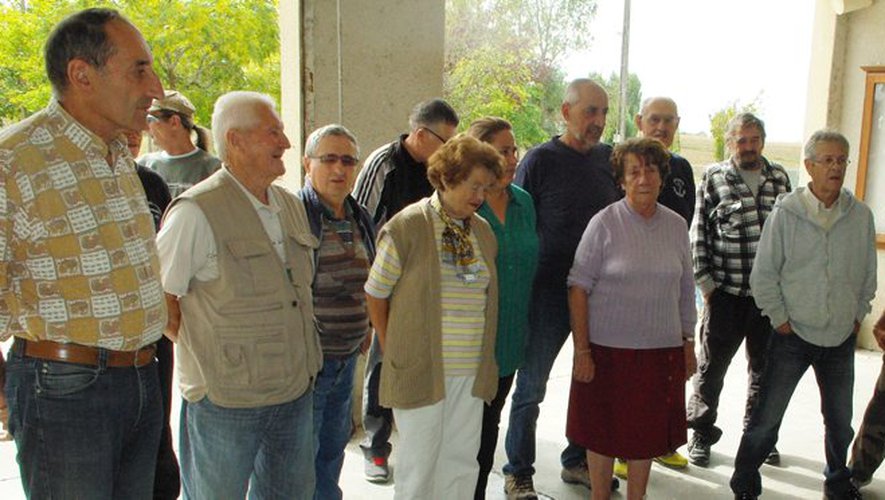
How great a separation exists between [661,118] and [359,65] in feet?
5.30

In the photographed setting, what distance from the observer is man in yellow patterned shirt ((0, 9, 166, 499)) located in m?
1.49

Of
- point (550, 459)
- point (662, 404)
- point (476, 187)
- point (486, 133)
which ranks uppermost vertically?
point (486, 133)

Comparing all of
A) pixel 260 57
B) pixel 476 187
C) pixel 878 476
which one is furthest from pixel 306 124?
pixel 260 57

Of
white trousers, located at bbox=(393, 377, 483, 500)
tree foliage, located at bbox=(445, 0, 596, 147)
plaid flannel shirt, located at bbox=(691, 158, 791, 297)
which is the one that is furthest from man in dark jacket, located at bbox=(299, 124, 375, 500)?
tree foliage, located at bbox=(445, 0, 596, 147)

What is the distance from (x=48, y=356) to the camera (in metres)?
1.53

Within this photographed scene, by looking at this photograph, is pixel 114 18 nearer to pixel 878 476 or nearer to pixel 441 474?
pixel 441 474

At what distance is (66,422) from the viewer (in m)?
1.54

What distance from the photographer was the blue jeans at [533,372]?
10.2ft

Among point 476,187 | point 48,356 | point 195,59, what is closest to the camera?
point 48,356

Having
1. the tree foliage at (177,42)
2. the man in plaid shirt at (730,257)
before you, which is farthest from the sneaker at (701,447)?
the tree foliage at (177,42)

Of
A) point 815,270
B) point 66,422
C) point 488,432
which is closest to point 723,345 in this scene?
point 815,270

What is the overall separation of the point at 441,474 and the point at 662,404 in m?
0.93

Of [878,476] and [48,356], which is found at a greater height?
[48,356]

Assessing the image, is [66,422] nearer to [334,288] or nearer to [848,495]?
[334,288]
